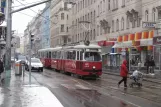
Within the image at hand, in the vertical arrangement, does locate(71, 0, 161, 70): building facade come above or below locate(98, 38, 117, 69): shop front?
above

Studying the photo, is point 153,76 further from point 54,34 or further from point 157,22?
point 54,34

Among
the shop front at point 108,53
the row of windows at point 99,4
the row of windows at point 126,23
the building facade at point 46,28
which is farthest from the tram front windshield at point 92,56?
the building facade at point 46,28

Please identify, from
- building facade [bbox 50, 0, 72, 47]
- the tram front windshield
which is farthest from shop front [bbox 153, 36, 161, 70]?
building facade [bbox 50, 0, 72, 47]

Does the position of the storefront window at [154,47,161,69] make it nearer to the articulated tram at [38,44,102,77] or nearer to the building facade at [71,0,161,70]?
the building facade at [71,0,161,70]

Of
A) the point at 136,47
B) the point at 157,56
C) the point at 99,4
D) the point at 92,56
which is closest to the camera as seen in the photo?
the point at 92,56

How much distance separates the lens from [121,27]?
4975 cm

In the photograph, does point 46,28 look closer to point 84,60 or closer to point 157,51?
point 157,51

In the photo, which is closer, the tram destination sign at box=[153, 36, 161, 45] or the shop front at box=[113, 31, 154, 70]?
the tram destination sign at box=[153, 36, 161, 45]

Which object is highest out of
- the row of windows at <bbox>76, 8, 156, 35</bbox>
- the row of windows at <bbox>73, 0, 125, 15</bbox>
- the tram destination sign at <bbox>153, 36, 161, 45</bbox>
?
the row of windows at <bbox>73, 0, 125, 15</bbox>

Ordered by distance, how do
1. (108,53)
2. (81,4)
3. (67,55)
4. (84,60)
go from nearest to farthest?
(84,60) < (67,55) < (108,53) < (81,4)

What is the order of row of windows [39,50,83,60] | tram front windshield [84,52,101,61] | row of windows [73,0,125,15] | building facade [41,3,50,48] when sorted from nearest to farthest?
tram front windshield [84,52,101,61] < row of windows [39,50,83,60] < row of windows [73,0,125,15] < building facade [41,3,50,48]

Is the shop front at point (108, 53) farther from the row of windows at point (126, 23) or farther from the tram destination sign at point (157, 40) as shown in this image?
the tram destination sign at point (157, 40)

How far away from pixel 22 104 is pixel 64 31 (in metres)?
83.5

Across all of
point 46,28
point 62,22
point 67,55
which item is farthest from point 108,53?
point 46,28
